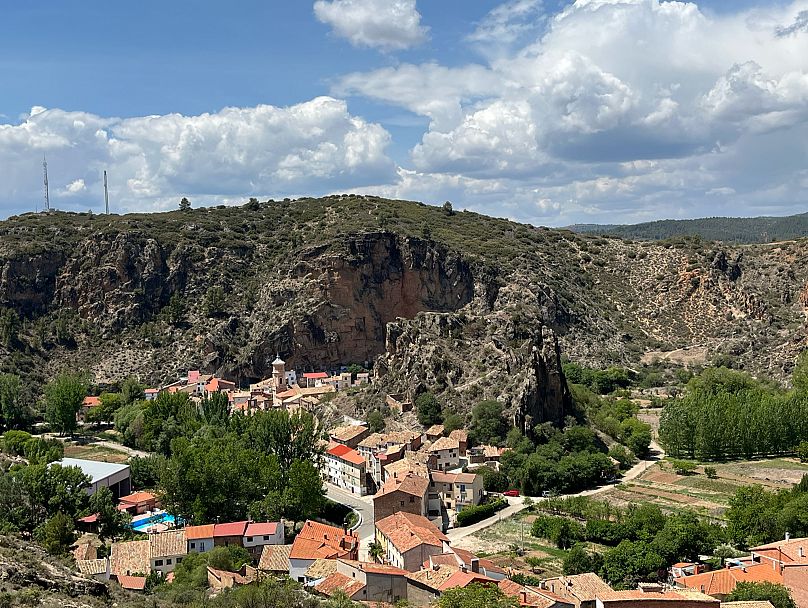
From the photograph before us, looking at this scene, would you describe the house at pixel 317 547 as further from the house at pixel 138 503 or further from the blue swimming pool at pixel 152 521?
the house at pixel 138 503

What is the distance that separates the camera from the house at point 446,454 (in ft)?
208

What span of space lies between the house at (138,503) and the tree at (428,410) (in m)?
25.4

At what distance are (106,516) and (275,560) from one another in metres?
12.3

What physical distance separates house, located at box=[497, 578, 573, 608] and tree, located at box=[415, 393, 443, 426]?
3810 centimetres

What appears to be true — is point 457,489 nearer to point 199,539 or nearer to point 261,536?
point 261,536

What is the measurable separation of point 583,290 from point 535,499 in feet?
237

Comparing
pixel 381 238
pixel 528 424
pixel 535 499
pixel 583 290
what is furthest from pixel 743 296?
pixel 535 499

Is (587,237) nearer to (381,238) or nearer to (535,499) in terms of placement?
(381,238)

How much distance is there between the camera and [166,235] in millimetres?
114250

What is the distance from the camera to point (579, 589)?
35.3 meters

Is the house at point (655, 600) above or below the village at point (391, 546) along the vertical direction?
above

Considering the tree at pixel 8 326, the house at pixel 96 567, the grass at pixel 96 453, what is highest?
the tree at pixel 8 326

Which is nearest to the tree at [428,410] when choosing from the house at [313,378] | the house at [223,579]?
the house at [313,378]

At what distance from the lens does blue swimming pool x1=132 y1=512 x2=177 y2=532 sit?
51487mm
